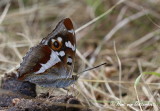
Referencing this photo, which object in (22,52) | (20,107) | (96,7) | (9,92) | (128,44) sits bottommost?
(20,107)

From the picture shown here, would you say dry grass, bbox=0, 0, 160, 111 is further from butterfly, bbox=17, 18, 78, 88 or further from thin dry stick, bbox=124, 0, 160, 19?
butterfly, bbox=17, 18, 78, 88

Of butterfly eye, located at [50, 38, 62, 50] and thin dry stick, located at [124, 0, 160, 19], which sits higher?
thin dry stick, located at [124, 0, 160, 19]

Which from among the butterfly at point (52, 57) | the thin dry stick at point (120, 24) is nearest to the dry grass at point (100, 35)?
the thin dry stick at point (120, 24)

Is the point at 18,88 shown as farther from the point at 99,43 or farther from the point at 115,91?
the point at 99,43

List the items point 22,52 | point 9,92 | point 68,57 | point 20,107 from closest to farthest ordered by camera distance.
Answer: point 20,107
point 9,92
point 68,57
point 22,52

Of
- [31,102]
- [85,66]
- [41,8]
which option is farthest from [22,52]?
[31,102]

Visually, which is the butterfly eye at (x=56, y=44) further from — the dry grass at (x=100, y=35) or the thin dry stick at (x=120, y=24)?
the thin dry stick at (x=120, y=24)

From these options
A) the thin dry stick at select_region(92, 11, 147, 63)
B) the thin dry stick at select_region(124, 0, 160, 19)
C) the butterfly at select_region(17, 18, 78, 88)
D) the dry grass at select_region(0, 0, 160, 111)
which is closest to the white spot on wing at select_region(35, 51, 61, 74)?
the butterfly at select_region(17, 18, 78, 88)
